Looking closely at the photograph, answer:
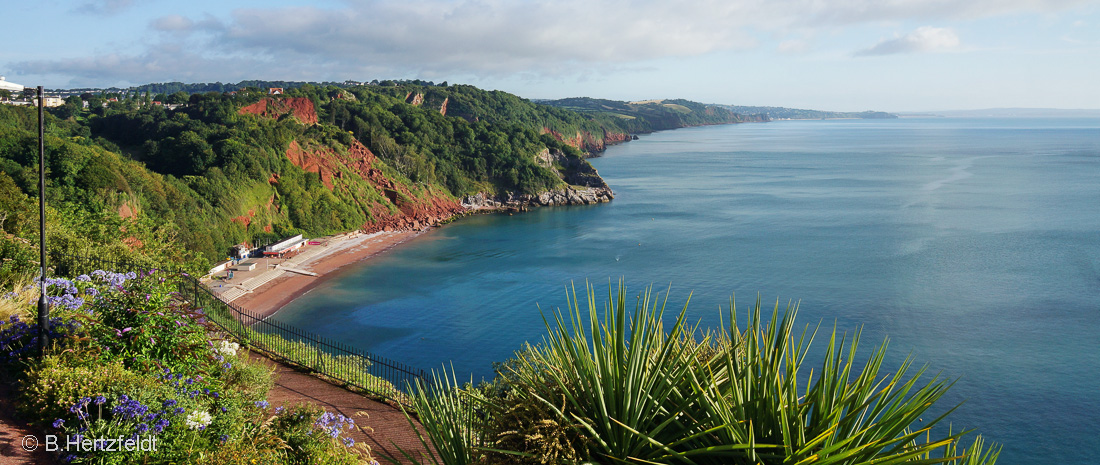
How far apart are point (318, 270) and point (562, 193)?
1727 inches

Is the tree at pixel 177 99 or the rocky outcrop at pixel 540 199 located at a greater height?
the tree at pixel 177 99

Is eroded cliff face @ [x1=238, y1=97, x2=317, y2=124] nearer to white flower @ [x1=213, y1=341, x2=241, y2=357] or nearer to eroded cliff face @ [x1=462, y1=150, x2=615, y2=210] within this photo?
eroded cliff face @ [x1=462, y1=150, x2=615, y2=210]

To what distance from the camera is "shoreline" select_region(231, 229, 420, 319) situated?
42125mm

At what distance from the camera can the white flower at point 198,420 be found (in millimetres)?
8105

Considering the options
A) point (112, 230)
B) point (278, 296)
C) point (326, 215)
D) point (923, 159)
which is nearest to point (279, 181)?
point (326, 215)

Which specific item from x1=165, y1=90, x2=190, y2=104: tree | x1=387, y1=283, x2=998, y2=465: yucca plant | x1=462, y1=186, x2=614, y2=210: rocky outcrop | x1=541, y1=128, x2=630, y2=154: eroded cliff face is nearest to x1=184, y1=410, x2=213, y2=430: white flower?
x1=387, y1=283, x2=998, y2=465: yucca plant

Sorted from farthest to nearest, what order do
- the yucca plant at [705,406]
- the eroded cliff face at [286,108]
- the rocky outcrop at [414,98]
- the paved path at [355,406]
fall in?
Answer: the rocky outcrop at [414,98] < the eroded cliff face at [286,108] < the paved path at [355,406] < the yucca plant at [705,406]

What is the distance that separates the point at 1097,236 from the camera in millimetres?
59188

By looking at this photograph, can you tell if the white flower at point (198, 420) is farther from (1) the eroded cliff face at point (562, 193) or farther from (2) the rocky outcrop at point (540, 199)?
(1) the eroded cliff face at point (562, 193)

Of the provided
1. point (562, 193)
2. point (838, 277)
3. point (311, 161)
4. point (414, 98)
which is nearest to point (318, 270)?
point (311, 161)

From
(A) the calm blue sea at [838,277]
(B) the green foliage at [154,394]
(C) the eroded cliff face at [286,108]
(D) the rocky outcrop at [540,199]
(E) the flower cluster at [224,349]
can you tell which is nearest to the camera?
(B) the green foliage at [154,394]

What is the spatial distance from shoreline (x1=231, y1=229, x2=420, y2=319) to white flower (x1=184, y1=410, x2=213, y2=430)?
106ft

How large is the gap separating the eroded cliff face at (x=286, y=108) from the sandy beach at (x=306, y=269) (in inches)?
974

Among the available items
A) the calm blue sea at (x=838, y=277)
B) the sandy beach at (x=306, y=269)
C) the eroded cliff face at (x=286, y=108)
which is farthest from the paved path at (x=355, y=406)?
the eroded cliff face at (x=286, y=108)
